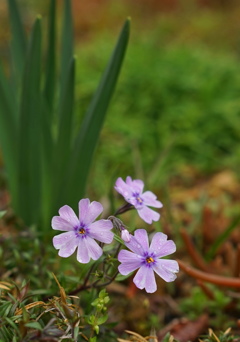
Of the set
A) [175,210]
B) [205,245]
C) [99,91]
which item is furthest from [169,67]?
[99,91]

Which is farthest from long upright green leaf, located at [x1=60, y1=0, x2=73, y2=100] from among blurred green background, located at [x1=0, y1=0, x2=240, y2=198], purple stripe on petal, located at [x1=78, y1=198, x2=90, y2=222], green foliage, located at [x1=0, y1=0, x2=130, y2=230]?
purple stripe on petal, located at [x1=78, y1=198, x2=90, y2=222]

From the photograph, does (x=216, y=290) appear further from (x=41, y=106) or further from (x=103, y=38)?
(x=103, y=38)

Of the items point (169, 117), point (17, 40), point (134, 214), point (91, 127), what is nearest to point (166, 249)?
point (91, 127)

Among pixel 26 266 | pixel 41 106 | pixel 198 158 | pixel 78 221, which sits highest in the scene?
pixel 41 106

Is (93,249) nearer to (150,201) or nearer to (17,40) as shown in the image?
(150,201)

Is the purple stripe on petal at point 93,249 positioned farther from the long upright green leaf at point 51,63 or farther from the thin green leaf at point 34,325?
the long upright green leaf at point 51,63

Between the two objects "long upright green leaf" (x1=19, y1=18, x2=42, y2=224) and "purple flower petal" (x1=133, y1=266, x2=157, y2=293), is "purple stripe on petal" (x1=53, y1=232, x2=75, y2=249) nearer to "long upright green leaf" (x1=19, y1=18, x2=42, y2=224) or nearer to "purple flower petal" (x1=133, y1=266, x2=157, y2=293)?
"purple flower petal" (x1=133, y1=266, x2=157, y2=293)
